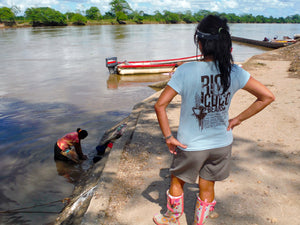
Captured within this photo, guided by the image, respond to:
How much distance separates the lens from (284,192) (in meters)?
3.09

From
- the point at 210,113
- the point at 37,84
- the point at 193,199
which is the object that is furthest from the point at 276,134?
the point at 37,84

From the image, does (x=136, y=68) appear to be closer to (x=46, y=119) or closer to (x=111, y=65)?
(x=111, y=65)

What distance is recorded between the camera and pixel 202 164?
2053 millimetres

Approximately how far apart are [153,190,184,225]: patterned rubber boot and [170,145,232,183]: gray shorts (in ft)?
0.91

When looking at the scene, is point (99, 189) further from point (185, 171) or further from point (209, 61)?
point (209, 61)

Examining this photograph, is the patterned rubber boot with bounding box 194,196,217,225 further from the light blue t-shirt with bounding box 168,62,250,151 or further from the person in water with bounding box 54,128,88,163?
the person in water with bounding box 54,128,88,163

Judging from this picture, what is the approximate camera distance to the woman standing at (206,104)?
187 cm

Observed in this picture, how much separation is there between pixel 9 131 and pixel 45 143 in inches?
66.1

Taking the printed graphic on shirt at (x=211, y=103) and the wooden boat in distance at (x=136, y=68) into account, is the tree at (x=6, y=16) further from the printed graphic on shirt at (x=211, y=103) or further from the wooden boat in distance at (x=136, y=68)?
the printed graphic on shirt at (x=211, y=103)

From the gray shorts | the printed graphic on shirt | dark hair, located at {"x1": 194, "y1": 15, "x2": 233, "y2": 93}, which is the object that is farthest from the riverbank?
dark hair, located at {"x1": 194, "y1": 15, "x2": 233, "y2": 93}

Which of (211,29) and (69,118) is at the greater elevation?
(211,29)

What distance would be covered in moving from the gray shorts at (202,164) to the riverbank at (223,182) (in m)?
0.86

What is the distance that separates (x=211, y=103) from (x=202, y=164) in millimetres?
507

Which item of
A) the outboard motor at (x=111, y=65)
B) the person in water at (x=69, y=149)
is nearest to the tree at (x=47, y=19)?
the outboard motor at (x=111, y=65)
